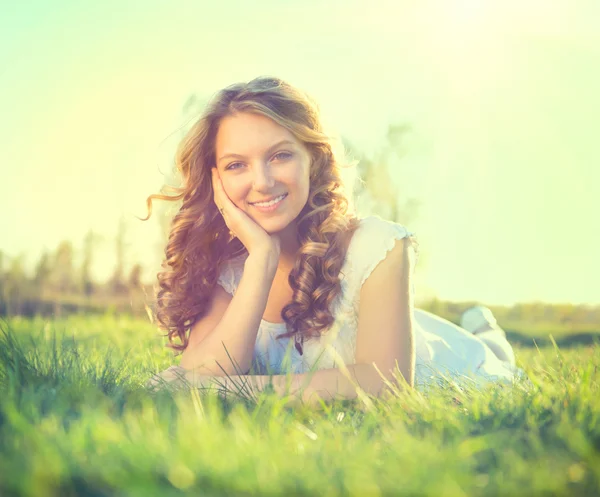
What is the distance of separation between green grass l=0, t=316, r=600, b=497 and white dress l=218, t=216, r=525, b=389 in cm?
52

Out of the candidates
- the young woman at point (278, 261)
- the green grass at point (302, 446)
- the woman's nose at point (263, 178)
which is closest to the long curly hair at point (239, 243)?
the young woman at point (278, 261)

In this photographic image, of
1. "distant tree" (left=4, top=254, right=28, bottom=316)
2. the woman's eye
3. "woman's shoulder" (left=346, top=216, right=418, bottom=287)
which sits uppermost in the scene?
the woman's eye

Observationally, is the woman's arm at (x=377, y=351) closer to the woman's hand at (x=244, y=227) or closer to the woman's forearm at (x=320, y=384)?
the woman's forearm at (x=320, y=384)

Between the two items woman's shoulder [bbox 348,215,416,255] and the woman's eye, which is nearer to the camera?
woman's shoulder [bbox 348,215,416,255]

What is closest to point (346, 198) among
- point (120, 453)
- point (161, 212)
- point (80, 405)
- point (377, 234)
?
point (377, 234)

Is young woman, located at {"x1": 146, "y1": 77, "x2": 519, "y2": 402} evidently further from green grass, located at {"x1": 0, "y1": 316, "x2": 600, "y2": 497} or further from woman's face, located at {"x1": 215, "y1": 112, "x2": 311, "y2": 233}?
green grass, located at {"x1": 0, "y1": 316, "x2": 600, "y2": 497}

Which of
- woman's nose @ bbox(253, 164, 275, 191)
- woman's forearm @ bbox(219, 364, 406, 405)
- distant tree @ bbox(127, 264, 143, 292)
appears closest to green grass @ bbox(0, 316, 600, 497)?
woman's forearm @ bbox(219, 364, 406, 405)

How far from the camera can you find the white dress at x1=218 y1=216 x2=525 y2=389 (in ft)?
11.1

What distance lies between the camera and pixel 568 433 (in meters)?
1.82

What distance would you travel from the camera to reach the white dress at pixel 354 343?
3.38 meters

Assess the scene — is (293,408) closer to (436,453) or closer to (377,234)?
(436,453)

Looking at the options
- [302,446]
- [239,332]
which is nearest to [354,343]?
[239,332]

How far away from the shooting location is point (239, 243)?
167 inches

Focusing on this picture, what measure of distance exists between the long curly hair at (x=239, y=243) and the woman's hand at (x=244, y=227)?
0.18 m
